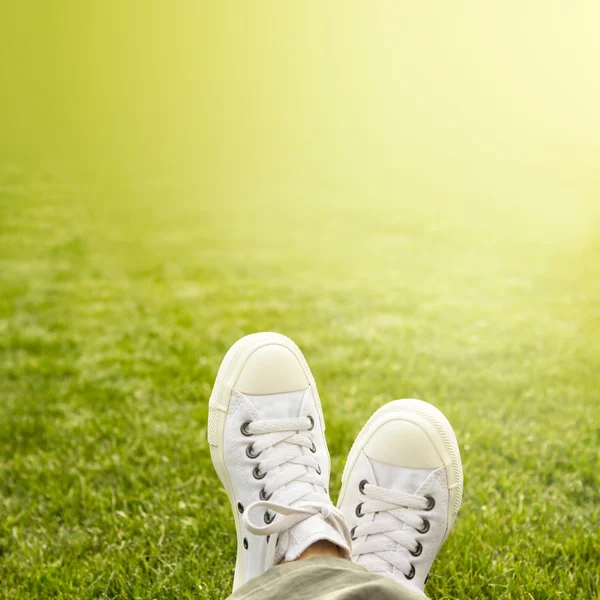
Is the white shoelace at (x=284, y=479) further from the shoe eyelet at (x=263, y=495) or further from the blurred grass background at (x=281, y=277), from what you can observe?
the blurred grass background at (x=281, y=277)

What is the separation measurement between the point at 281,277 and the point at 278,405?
2.42 metres

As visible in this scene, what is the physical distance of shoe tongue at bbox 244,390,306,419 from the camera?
169 centimetres

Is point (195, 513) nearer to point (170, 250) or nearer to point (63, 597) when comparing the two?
point (63, 597)

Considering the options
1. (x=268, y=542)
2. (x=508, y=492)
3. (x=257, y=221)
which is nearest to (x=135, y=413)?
(x=268, y=542)

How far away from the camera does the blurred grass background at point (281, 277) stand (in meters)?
1.71

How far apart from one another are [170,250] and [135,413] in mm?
2679

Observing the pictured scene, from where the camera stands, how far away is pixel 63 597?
1485 mm

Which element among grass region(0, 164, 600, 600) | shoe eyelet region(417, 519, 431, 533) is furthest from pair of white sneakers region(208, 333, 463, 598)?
grass region(0, 164, 600, 600)

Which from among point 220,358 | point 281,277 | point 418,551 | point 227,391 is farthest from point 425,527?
point 281,277

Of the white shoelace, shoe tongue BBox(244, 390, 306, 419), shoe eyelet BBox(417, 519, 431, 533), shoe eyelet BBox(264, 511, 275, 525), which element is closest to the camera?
the white shoelace

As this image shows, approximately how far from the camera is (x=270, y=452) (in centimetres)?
162

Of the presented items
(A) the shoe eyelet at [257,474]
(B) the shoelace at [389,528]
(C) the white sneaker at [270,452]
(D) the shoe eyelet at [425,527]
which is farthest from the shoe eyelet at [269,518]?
(D) the shoe eyelet at [425,527]

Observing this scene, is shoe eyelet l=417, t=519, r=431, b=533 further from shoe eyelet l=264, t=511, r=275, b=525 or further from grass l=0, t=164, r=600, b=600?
shoe eyelet l=264, t=511, r=275, b=525

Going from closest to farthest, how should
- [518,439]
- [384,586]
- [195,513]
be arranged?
[384,586] < [195,513] < [518,439]
